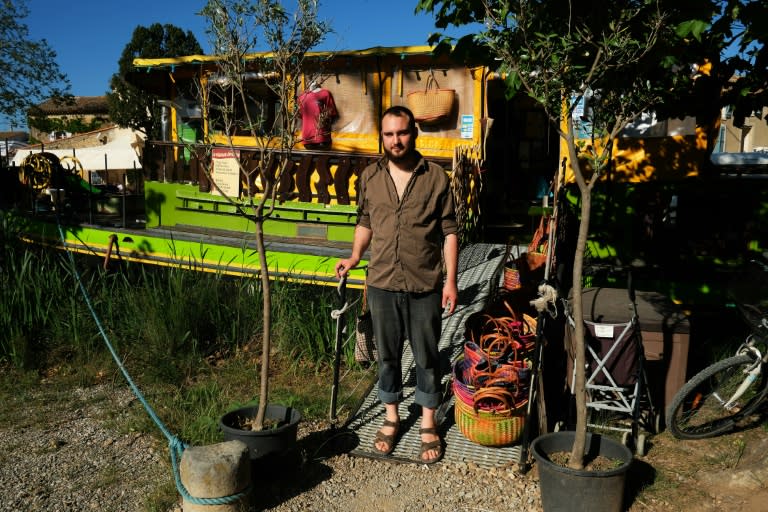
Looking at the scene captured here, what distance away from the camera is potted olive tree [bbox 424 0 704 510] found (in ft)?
9.28

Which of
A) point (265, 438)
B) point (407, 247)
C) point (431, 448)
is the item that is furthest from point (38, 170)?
point (431, 448)

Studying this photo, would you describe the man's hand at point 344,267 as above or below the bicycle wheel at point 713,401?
above

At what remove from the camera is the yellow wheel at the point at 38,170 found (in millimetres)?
8727

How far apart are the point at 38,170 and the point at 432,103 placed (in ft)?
17.9

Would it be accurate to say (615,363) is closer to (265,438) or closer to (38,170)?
(265,438)

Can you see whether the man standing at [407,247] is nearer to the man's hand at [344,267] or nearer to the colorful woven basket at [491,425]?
the man's hand at [344,267]

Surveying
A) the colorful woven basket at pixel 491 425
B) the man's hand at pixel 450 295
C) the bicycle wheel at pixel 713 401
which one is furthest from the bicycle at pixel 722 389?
the man's hand at pixel 450 295

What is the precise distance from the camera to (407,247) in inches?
136

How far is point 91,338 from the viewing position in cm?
557

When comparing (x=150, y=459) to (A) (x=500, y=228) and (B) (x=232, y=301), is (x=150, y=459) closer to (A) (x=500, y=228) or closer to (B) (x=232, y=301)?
(B) (x=232, y=301)

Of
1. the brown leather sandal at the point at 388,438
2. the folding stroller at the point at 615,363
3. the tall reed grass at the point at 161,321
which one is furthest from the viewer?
the tall reed grass at the point at 161,321

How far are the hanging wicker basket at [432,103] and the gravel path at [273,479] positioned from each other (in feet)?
14.1

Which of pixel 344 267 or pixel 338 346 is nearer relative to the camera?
pixel 344 267

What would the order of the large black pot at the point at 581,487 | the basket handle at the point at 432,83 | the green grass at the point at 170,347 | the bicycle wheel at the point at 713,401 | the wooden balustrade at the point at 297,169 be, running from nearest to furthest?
the large black pot at the point at 581,487, the bicycle wheel at the point at 713,401, the green grass at the point at 170,347, the wooden balustrade at the point at 297,169, the basket handle at the point at 432,83
